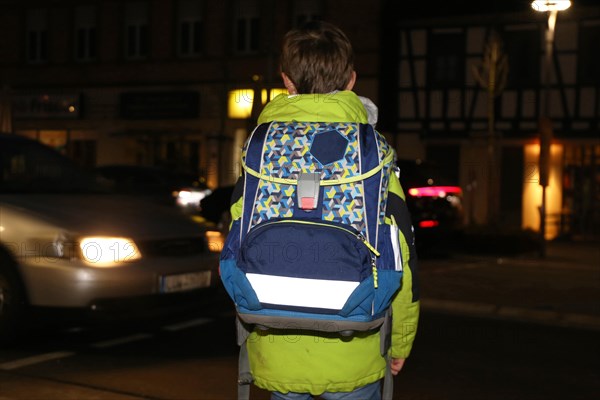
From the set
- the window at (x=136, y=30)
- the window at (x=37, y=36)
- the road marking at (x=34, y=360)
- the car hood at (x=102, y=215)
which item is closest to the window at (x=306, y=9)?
the window at (x=136, y=30)

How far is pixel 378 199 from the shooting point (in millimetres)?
2330

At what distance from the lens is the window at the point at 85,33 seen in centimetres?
3147

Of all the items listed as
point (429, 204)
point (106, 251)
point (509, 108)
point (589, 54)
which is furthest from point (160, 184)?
point (589, 54)

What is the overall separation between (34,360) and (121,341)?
0.86 m

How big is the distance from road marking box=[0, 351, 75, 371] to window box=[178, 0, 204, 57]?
23825 mm

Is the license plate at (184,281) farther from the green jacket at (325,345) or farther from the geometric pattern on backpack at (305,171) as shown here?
the geometric pattern on backpack at (305,171)

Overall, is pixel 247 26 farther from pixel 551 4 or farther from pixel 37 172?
pixel 37 172

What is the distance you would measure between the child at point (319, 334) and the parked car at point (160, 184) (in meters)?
12.1

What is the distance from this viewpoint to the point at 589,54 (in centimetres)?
2333

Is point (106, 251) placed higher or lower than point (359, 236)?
lower

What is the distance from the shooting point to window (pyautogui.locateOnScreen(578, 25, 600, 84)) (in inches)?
912

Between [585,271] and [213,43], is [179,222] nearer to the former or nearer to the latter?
[585,271]

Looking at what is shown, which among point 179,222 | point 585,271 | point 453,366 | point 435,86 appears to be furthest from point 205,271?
point 435,86

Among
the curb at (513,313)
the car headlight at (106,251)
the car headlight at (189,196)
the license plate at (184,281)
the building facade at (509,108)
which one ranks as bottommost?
the curb at (513,313)
